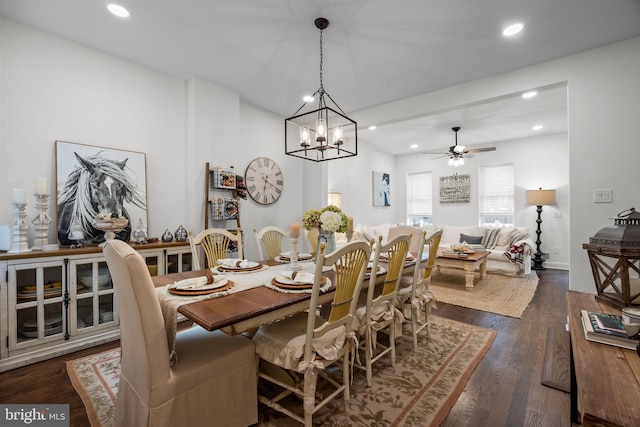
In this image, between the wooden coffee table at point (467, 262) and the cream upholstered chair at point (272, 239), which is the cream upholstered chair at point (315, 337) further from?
the wooden coffee table at point (467, 262)

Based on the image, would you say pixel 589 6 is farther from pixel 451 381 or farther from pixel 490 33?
pixel 451 381

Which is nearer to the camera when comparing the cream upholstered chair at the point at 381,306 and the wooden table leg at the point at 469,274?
the cream upholstered chair at the point at 381,306

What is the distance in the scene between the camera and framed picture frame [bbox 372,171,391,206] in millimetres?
7184

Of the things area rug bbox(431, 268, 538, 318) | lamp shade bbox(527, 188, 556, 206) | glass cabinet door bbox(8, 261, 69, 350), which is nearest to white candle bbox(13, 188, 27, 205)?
glass cabinet door bbox(8, 261, 69, 350)

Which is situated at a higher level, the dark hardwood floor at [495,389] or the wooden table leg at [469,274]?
the wooden table leg at [469,274]

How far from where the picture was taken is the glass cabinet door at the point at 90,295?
238cm

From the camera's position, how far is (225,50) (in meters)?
2.84

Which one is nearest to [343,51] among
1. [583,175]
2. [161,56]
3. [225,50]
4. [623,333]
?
[225,50]

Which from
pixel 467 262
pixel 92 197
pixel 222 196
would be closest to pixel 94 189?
pixel 92 197

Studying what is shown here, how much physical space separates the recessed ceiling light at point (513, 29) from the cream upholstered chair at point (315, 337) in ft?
7.80

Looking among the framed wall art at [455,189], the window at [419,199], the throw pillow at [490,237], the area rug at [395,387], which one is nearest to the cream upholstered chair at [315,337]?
the area rug at [395,387]

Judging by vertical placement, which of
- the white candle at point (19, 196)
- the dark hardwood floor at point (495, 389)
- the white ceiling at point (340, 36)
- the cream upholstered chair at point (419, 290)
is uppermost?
the white ceiling at point (340, 36)

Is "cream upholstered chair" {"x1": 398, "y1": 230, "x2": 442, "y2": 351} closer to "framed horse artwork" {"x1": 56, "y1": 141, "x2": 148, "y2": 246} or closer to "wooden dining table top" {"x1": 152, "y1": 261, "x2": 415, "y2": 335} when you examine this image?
"wooden dining table top" {"x1": 152, "y1": 261, "x2": 415, "y2": 335}

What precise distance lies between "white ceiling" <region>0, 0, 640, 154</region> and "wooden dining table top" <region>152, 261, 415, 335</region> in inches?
84.4
